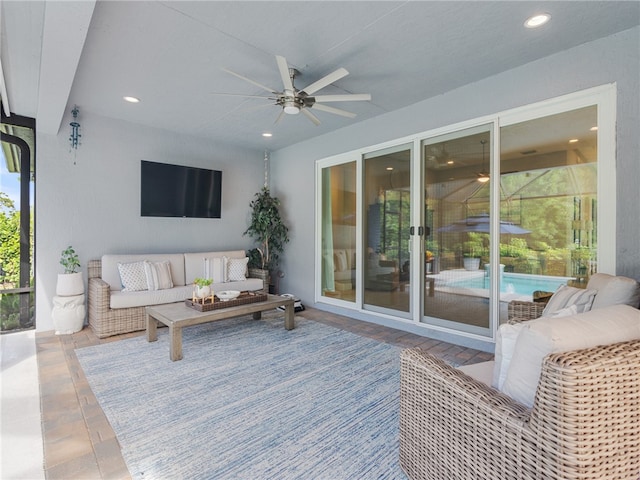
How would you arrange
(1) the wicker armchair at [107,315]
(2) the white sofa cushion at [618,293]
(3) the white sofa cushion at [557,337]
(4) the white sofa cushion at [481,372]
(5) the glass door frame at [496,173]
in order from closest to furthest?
(3) the white sofa cushion at [557,337]
(4) the white sofa cushion at [481,372]
(2) the white sofa cushion at [618,293]
(5) the glass door frame at [496,173]
(1) the wicker armchair at [107,315]

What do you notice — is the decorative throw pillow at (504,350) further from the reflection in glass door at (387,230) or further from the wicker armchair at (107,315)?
the wicker armchair at (107,315)

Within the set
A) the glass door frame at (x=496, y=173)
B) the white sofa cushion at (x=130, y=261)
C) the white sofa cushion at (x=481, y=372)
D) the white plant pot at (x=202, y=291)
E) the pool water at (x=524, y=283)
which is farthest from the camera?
the white sofa cushion at (x=130, y=261)

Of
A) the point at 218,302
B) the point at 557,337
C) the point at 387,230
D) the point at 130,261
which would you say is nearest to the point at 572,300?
the point at 557,337

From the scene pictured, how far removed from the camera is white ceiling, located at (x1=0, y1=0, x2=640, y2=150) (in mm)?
2160

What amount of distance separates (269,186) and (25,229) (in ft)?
11.4

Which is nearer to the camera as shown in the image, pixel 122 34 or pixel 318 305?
pixel 122 34

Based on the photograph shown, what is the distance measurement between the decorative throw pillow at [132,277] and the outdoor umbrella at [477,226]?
3691mm

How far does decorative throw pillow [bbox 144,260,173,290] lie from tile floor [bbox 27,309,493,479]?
62cm

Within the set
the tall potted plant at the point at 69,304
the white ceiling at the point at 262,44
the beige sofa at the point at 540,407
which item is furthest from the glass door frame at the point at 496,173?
the tall potted plant at the point at 69,304

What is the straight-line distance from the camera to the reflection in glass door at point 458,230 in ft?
10.8

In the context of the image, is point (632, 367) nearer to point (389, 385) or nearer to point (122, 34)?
point (389, 385)

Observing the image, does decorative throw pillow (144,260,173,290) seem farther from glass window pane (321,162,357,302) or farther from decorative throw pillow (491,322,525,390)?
decorative throw pillow (491,322,525,390)

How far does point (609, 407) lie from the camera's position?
90cm

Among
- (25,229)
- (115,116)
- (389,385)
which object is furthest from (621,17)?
(25,229)
